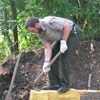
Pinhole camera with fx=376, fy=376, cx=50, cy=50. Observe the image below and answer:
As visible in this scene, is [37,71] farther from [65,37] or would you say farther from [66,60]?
[65,37]

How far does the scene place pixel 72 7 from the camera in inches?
266

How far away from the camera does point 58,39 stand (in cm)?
520

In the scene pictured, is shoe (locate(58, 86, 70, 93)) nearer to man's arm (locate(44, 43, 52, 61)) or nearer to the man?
the man

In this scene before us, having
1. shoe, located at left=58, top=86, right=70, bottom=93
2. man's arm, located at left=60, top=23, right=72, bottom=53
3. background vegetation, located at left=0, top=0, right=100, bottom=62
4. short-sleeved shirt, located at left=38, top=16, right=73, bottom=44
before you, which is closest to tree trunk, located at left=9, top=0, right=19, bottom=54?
background vegetation, located at left=0, top=0, right=100, bottom=62

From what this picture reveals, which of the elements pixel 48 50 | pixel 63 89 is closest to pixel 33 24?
pixel 48 50

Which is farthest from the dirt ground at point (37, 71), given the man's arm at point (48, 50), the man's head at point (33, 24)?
the man's head at point (33, 24)

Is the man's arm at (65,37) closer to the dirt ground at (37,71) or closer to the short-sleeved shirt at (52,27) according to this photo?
the short-sleeved shirt at (52,27)

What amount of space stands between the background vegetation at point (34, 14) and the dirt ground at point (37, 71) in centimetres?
43

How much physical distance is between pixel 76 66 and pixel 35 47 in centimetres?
Answer: 106

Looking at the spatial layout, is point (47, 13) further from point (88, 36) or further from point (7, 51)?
point (7, 51)

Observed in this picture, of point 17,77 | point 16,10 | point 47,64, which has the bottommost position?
point 17,77

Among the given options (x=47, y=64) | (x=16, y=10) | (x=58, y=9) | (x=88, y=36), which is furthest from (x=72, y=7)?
(x=47, y=64)

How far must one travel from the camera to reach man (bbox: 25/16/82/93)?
4.98 meters

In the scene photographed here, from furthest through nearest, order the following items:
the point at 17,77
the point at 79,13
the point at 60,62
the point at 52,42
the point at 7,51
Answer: the point at 7,51, the point at 79,13, the point at 17,77, the point at 52,42, the point at 60,62
